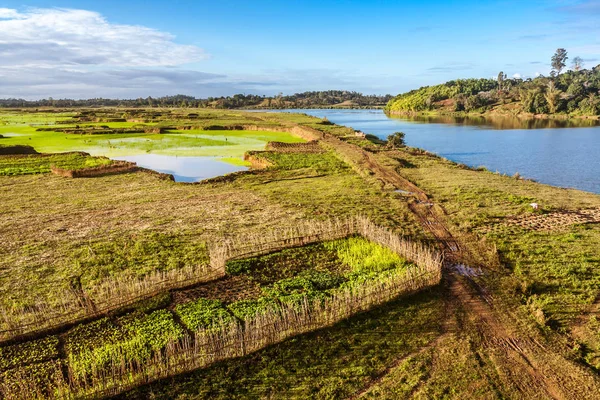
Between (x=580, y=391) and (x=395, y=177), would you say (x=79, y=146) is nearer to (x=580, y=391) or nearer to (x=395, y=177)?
(x=395, y=177)

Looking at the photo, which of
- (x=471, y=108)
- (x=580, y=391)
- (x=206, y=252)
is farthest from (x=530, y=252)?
(x=471, y=108)

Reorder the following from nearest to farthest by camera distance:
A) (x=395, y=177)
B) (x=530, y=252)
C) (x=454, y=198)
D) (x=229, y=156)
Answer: (x=530, y=252), (x=454, y=198), (x=395, y=177), (x=229, y=156)

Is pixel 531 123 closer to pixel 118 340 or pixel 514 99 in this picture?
pixel 514 99

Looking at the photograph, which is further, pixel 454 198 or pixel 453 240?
pixel 454 198

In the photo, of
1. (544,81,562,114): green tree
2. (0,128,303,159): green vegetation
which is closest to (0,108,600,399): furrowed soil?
(0,128,303,159): green vegetation

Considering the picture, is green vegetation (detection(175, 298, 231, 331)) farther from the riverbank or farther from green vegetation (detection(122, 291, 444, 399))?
the riverbank

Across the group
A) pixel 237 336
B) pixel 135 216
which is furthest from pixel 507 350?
pixel 135 216
